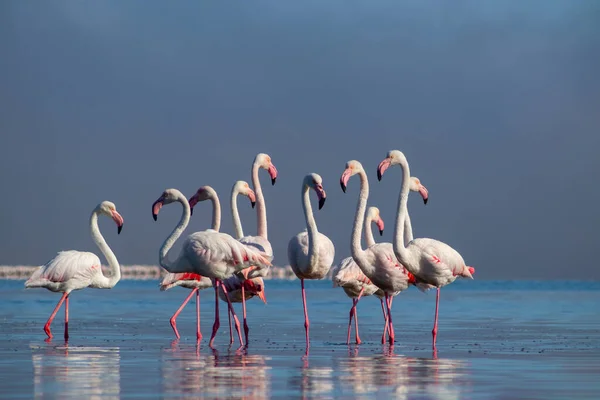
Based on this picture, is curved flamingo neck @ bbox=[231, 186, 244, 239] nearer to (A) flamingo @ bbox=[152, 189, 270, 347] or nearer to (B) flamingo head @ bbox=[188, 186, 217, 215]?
(B) flamingo head @ bbox=[188, 186, 217, 215]

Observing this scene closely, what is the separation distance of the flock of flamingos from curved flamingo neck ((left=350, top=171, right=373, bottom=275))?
0.04 ft

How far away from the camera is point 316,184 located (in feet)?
46.4

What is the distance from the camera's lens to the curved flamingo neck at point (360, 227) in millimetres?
13852

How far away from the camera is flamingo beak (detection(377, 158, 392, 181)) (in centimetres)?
1405

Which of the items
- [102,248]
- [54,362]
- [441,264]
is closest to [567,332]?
[441,264]

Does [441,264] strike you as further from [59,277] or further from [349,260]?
[59,277]

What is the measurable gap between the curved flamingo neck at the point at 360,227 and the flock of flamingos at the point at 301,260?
0.04ft

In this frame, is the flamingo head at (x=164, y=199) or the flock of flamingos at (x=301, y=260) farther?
the flamingo head at (x=164, y=199)

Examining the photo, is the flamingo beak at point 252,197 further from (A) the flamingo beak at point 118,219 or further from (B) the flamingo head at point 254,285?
(A) the flamingo beak at point 118,219

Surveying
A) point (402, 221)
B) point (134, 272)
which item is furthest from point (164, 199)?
point (134, 272)

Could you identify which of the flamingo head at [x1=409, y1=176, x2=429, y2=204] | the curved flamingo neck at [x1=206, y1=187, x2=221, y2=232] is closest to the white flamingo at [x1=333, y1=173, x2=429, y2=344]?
the flamingo head at [x1=409, y1=176, x2=429, y2=204]

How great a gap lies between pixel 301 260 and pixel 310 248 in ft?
0.83

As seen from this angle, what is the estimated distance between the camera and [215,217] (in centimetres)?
1609

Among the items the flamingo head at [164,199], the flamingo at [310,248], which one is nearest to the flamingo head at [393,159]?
the flamingo at [310,248]
